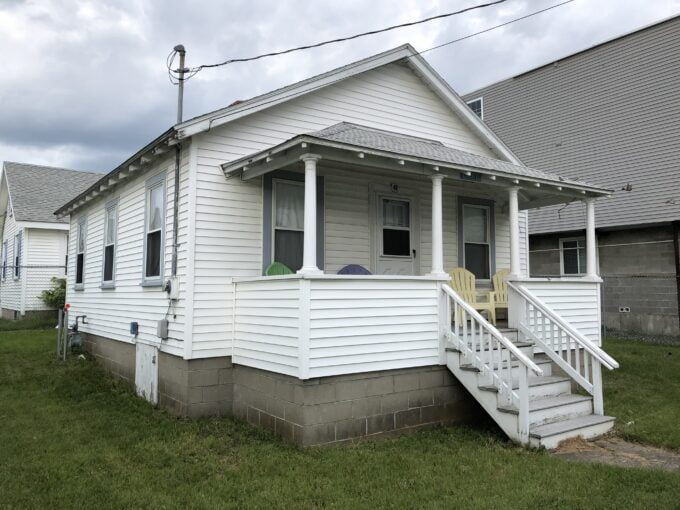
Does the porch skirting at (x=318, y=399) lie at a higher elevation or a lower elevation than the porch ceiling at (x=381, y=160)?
lower

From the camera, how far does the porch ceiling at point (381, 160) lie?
6.09m

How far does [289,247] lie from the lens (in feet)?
25.2

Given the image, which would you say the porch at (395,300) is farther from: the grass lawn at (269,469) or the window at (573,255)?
the window at (573,255)

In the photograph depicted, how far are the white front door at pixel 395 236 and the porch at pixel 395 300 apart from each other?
2cm

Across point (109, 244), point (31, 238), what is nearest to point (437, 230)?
point (109, 244)

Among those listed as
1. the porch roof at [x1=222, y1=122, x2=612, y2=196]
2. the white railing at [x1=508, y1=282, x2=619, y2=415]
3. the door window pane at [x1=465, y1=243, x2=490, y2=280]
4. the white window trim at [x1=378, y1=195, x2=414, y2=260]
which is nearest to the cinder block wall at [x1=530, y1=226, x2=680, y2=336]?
the door window pane at [x1=465, y1=243, x2=490, y2=280]

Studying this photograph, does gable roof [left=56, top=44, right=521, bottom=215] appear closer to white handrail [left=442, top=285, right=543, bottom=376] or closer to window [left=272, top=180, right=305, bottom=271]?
window [left=272, top=180, right=305, bottom=271]

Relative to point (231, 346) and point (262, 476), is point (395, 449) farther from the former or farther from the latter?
point (231, 346)

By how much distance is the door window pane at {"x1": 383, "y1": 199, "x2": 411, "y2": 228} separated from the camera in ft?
28.1

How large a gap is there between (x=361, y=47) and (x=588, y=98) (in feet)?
34.4

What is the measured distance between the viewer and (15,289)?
19906 mm

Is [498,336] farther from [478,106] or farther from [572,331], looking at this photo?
[478,106]

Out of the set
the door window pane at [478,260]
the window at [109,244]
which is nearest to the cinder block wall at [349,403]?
the door window pane at [478,260]

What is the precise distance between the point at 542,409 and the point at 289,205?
4.15m
